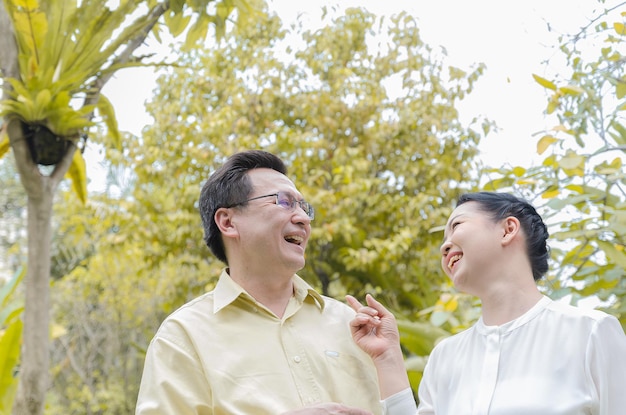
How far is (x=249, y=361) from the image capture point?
4.68 feet

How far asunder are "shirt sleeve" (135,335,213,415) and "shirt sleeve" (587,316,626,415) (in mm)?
650

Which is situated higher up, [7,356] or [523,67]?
[523,67]

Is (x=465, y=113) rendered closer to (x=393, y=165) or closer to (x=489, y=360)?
(x=393, y=165)

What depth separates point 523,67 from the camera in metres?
3.08

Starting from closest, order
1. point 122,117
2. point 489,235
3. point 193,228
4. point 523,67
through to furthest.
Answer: point 489,235
point 523,67
point 193,228
point 122,117

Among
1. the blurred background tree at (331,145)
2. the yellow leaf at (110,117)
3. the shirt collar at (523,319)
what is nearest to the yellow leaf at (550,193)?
the shirt collar at (523,319)

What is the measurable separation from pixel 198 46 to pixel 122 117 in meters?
3.64

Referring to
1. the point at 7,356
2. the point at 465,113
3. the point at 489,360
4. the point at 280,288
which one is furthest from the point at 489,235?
the point at 465,113

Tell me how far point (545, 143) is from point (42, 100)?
1.57 metres

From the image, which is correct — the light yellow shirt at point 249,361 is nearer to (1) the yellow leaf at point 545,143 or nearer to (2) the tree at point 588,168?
(2) the tree at point 588,168

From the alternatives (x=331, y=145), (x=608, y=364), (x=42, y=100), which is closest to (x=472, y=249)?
(x=608, y=364)

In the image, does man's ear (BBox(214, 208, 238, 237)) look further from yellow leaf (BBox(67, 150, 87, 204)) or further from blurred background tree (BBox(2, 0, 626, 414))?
blurred background tree (BBox(2, 0, 626, 414))

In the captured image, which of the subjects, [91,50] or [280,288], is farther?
[91,50]

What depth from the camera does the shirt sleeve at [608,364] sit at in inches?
44.6
